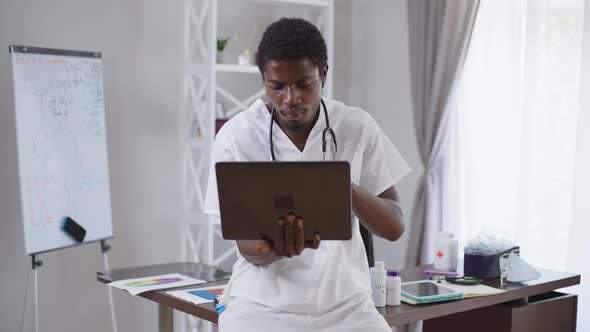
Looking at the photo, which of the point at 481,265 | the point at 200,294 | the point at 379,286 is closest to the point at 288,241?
the point at 379,286

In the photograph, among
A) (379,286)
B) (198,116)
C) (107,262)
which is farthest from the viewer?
(198,116)

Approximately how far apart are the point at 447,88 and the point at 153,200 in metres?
1.73

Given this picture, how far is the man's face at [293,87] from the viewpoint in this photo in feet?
5.82

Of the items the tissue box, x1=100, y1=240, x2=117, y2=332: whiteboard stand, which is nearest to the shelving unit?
x1=100, y1=240, x2=117, y2=332: whiteboard stand

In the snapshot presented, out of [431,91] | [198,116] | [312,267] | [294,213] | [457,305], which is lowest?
[457,305]

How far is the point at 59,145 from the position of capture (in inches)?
134

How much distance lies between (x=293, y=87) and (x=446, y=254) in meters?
1.39

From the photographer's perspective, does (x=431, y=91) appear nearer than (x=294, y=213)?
No

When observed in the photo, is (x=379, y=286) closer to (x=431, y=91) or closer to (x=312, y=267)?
(x=312, y=267)

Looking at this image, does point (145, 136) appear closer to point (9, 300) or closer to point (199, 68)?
point (199, 68)

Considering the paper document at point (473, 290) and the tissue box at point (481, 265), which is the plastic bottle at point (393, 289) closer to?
the paper document at point (473, 290)

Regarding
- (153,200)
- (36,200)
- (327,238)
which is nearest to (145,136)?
(153,200)

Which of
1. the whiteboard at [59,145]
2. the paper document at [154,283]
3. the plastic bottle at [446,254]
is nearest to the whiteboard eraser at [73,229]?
the whiteboard at [59,145]

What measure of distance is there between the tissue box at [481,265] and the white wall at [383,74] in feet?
4.88
